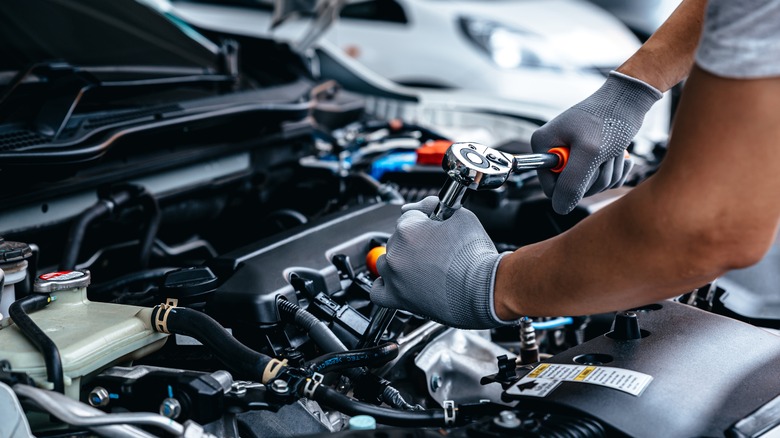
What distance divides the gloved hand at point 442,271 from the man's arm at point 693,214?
0.12 m

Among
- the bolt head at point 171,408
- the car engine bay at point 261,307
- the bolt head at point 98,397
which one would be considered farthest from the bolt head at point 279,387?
the bolt head at point 98,397

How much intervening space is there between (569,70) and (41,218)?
11.6ft

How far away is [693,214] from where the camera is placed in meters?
0.82

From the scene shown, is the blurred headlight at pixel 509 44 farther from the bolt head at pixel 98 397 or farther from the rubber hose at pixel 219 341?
the bolt head at pixel 98 397

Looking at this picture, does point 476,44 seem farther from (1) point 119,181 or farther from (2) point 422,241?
(2) point 422,241

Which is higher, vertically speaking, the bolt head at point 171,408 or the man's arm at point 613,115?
the man's arm at point 613,115

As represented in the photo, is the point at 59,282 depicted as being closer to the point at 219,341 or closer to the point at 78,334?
the point at 78,334

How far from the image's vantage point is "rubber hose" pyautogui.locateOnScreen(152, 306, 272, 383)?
3.50ft

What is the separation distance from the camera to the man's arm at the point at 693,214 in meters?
0.79

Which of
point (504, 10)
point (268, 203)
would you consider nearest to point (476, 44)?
point (504, 10)

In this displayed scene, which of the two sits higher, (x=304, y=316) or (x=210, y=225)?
(x=304, y=316)

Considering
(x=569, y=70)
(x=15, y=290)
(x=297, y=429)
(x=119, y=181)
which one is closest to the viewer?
(x=297, y=429)

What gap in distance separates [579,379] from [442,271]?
0.75ft

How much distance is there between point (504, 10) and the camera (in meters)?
5.07
